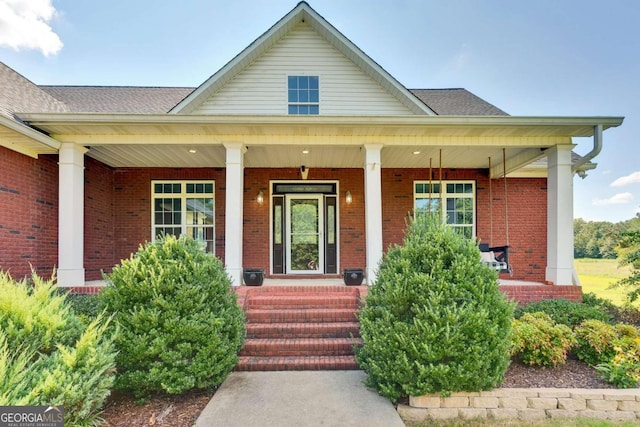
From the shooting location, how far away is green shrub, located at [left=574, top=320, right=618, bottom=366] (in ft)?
12.9

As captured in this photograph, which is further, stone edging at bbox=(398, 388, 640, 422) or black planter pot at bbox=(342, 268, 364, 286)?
black planter pot at bbox=(342, 268, 364, 286)

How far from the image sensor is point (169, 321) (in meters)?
3.18

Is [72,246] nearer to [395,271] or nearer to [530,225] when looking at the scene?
[395,271]

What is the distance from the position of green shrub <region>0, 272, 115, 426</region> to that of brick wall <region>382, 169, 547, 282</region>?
22.3 feet

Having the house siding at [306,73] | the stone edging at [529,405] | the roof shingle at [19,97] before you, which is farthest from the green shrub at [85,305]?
the house siding at [306,73]

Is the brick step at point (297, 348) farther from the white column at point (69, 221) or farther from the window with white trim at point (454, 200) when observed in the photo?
the window with white trim at point (454, 200)

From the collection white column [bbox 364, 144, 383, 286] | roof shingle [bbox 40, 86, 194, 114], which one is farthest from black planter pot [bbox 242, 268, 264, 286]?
roof shingle [bbox 40, 86, 194, 114]

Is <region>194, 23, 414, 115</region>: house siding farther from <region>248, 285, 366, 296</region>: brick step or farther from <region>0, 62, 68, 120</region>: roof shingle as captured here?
<region>248, 285, 366, 296</region>: brick step

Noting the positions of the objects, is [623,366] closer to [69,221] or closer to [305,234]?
[305,234]

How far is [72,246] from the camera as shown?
562cm

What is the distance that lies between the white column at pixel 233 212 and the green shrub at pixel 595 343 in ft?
15.9

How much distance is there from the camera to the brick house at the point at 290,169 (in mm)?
5638

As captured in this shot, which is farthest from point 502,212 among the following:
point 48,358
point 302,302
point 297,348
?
point 48,358

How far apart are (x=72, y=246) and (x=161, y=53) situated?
41.3 ft
